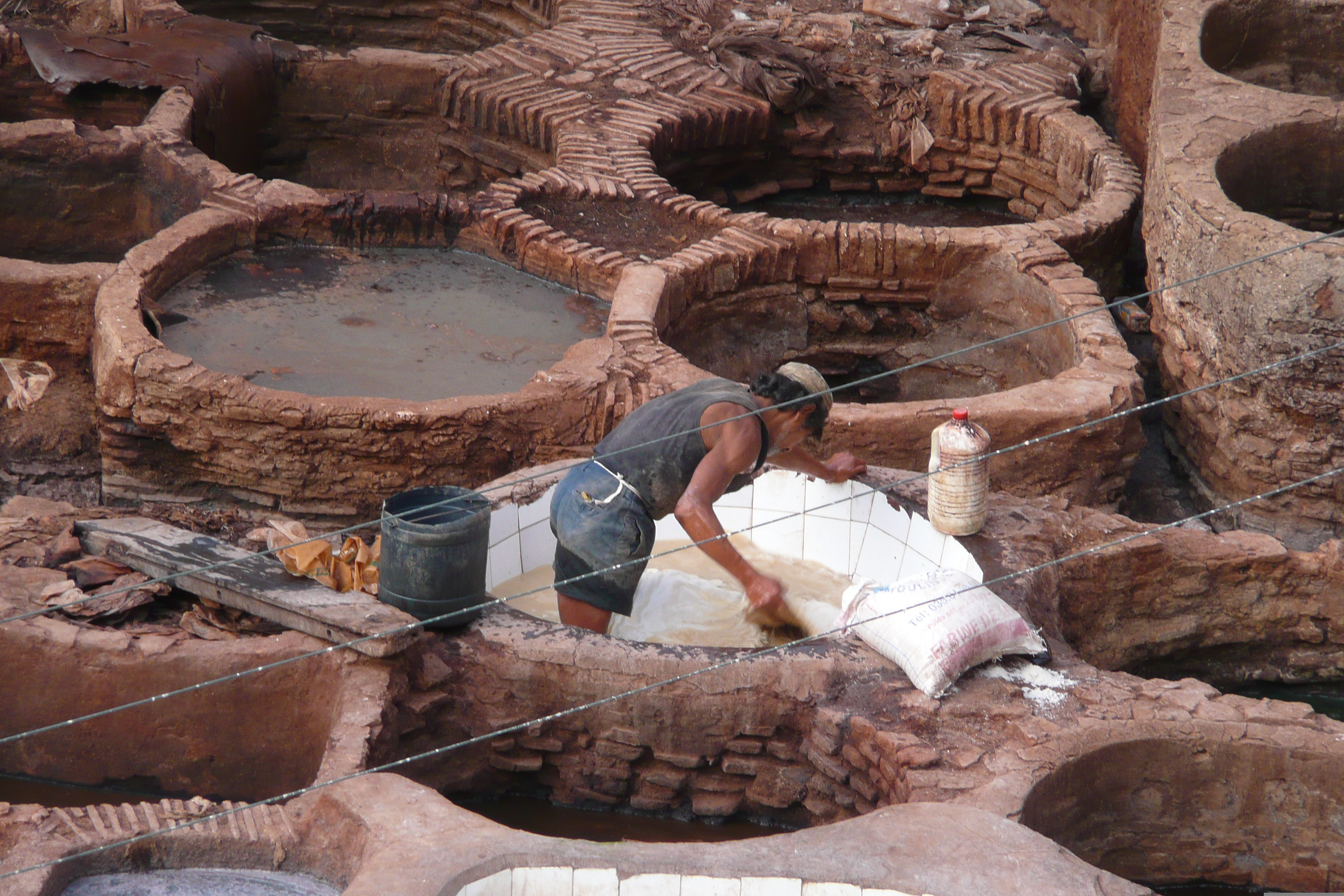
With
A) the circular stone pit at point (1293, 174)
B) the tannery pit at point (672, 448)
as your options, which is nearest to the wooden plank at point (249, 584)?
the tannery pit at point (672, 448)

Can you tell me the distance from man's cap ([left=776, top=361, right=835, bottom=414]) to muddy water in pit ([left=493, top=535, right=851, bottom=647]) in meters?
0.73

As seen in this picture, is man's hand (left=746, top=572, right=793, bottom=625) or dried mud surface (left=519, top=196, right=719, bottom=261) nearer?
man's hand (left=746, top=572, right=793, bottom=625)

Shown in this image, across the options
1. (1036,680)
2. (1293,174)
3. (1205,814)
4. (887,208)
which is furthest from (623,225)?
(1205,814)

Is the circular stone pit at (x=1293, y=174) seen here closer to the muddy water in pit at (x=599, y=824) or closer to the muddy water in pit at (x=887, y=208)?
the muddy water in pit at (x=887, y=208)

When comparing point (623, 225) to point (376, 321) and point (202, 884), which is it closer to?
point (376, 321)

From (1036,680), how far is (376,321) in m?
4.17

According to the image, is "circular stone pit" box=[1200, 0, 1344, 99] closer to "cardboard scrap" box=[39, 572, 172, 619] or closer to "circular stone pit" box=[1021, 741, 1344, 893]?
"circular stone pit" box=[1021, 741, 1344, 893]

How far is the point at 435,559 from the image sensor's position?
15.3ft

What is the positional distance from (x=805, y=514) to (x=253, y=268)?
366 centimetres

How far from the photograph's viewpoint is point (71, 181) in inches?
341

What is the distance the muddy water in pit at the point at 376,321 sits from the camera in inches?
283

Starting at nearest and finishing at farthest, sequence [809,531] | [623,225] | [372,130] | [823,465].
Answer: [823,465] < [809,531] < [623,225] < [372,130]

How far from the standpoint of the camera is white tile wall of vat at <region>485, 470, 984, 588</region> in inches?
212

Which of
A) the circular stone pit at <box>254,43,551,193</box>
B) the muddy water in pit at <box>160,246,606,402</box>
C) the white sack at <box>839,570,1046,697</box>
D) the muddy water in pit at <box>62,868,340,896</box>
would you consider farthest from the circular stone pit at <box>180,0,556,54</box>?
the muddy water in pit at <box>62,868,340,896</box>
